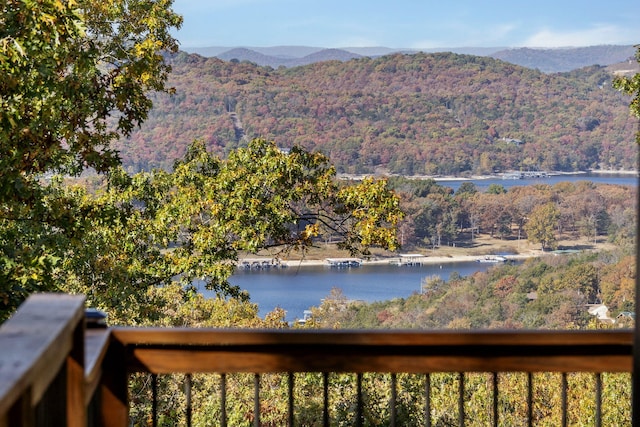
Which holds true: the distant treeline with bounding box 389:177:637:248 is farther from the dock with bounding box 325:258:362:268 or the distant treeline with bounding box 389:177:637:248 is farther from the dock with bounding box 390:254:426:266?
the dock with bounding box 325:258:362:268

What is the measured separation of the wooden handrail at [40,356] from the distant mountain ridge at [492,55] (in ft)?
91.7

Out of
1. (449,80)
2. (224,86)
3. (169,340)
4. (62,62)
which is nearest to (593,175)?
(449,80)

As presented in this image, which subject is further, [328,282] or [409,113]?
[409,113]

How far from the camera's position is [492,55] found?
35156 millimetres

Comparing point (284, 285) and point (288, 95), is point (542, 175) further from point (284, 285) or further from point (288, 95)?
point (284, 285)

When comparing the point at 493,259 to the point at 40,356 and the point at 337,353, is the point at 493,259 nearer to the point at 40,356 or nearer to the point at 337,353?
the point at 337,353

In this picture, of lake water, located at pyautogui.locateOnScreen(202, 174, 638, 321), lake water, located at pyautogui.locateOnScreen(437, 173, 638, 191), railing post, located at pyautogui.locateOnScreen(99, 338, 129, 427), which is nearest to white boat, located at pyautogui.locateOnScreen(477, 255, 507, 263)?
lake water, located at pyautogui.locateOnScreen(202, 174, 638, 321)

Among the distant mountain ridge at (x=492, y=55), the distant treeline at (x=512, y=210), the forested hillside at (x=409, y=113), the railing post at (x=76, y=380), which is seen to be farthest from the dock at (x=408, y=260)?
A: the railing post at (x=76, y=380)

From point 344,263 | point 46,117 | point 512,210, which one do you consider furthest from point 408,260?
point 46,117

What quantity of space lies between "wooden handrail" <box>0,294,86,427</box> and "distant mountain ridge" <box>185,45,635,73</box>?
1100 inches

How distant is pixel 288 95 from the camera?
28.1 metres

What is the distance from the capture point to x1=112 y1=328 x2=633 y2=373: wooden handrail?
5.58 ft

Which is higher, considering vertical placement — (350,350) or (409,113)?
(409,113)

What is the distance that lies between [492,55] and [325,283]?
19.6 m
